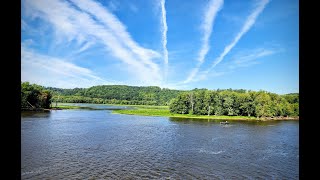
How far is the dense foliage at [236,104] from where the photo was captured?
53.3 metres

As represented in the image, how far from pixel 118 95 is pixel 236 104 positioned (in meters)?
77.4

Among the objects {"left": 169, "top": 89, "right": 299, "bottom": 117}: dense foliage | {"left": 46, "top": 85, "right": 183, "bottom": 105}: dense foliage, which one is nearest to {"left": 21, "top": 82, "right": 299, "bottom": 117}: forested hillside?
{"left": 169, "top": 89, "right": 299, "bottom": 117}: dense foliage

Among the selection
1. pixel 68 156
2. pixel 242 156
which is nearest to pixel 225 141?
pixel 242 156

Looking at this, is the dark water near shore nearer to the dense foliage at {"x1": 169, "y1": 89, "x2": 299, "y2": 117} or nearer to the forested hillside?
the forested hillside

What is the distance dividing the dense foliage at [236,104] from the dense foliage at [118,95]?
154 ft

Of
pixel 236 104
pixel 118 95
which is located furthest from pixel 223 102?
pixel 118 95

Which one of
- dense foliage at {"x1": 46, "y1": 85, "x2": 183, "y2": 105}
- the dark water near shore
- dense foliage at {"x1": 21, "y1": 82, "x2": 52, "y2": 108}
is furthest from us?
dense foliage at {"x1": 46, "y1": 85, "x2": 183, "y2": 105}

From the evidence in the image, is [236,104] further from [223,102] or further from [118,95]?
[118,95]

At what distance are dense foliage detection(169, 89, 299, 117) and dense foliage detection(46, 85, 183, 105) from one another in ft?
154

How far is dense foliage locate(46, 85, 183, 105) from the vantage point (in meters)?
113

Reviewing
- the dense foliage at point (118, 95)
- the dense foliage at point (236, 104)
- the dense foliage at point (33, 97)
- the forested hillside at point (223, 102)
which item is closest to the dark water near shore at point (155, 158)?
the forested hillside at point (223, 102)

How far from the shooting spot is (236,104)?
56375 millimetres
